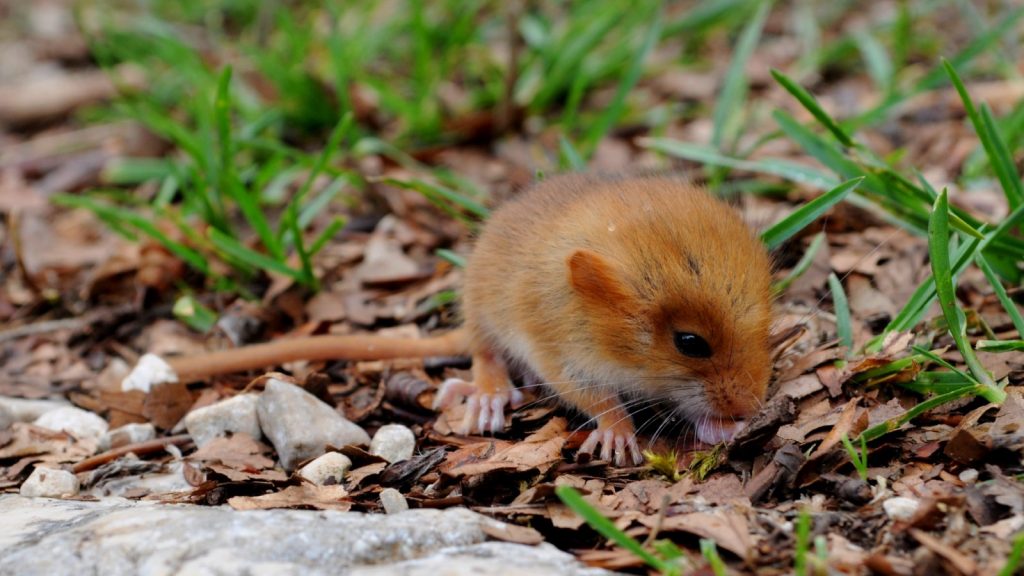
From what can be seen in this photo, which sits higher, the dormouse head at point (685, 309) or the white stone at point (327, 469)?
the dormouse head at point (685, 309)

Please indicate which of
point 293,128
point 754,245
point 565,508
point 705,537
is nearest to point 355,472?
point 565,508

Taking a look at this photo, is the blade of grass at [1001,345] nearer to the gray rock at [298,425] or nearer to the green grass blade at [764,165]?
the green grass blade at [764,165]

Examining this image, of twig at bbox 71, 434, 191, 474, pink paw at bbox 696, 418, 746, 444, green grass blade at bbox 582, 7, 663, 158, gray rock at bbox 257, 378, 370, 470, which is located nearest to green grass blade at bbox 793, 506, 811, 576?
pink paw at bbox 696, 418, 746, 444

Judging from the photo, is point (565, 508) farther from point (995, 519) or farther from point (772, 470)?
point (995, 519)

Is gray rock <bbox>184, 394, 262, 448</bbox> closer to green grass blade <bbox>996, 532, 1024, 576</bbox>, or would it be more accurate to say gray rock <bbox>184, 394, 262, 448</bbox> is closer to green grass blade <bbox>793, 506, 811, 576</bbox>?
green grass blade <bbox>793, 506, 811, 576</bbox>

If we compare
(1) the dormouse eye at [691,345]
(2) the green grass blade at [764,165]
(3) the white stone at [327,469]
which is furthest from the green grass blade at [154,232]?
(1) the dormouse eye at [691,345]

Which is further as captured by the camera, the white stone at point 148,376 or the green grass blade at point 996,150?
the white stone at point 148,376

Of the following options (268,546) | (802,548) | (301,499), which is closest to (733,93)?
(301,499)

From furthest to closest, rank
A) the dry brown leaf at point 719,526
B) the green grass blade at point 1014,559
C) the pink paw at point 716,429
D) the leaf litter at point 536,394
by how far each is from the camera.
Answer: the pink paw at point 716,429, the leaf litter at point 536,394, the dry brown leaf at point 719,526, the green grass blade at point 1014,559
